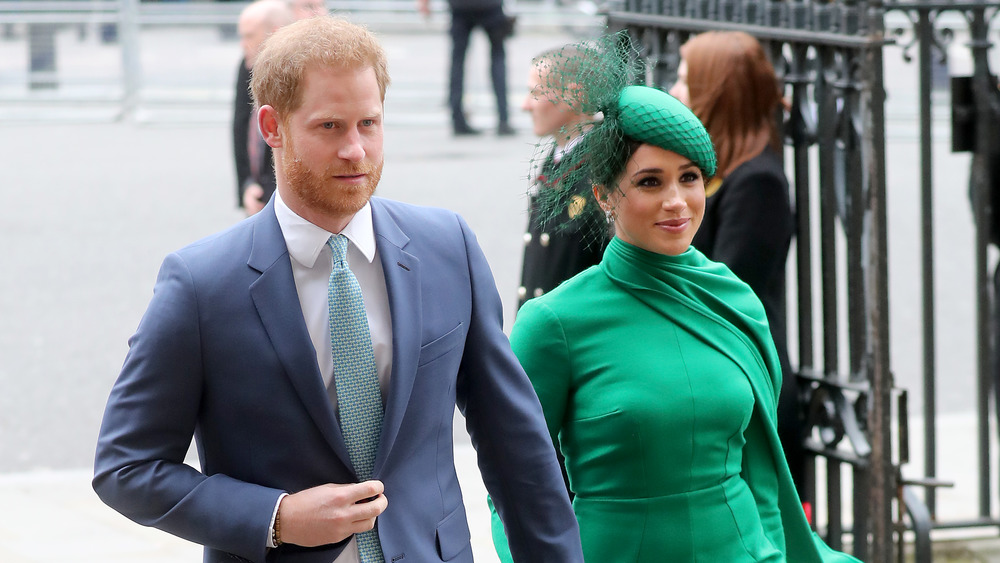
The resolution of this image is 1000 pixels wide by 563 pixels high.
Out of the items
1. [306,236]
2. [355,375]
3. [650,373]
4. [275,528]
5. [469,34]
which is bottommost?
[275,528]

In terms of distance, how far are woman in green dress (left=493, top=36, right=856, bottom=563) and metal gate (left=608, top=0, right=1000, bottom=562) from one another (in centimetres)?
117

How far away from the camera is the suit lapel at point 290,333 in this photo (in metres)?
2.17

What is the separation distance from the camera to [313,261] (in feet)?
7.41

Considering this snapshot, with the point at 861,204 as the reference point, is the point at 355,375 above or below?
below

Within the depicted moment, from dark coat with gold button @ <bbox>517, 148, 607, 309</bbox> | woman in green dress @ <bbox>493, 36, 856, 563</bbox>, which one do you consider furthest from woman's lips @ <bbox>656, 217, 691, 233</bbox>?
dark coat with gold button @ <bbox>517, 148, 607, 309</bbox>

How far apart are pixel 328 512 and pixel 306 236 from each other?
A: 448 mm

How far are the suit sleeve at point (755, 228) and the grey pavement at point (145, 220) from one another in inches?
24.9

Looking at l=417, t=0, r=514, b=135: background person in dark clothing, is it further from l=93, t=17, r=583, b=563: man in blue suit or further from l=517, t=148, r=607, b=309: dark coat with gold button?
l=93, t=17, r=583, b=563: man in blue suit

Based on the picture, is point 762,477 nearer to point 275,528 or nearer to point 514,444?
point 514,444

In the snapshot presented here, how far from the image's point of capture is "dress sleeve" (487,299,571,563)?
9.10ft

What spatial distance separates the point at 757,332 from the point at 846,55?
1.30 metres

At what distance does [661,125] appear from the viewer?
2775mm

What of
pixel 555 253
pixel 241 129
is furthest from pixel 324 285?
pixel 241 129

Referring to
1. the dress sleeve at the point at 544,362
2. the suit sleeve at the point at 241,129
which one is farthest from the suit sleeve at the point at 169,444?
the suit sleeve at the point at 241,129
